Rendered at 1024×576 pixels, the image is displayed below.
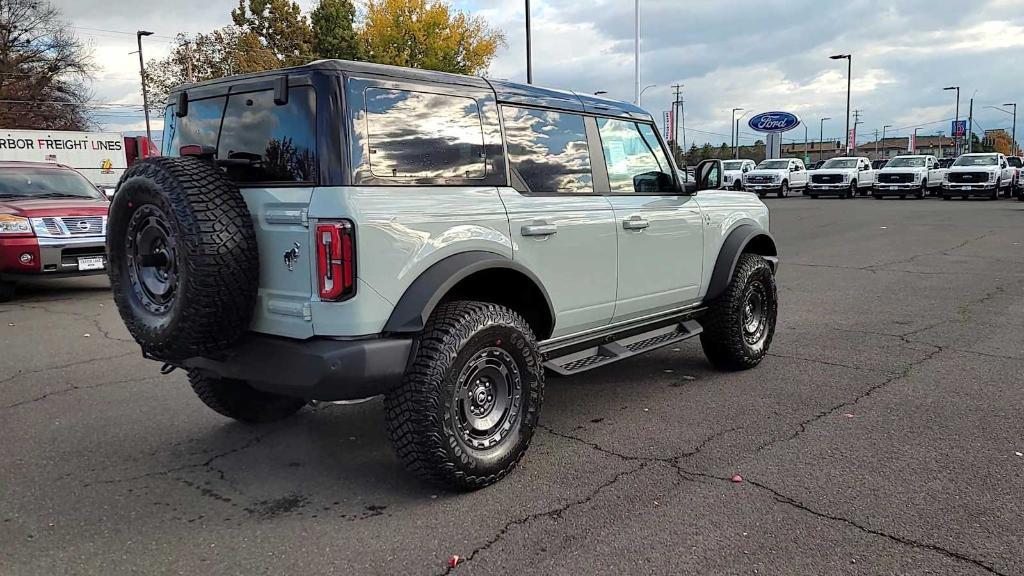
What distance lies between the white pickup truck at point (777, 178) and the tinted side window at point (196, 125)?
110 ft

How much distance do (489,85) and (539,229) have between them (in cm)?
82

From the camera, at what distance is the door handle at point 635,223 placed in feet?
15.1

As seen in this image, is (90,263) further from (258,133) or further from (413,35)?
(413,35)

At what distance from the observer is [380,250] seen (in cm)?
323

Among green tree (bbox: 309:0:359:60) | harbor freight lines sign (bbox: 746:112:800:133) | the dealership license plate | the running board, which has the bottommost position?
the running board

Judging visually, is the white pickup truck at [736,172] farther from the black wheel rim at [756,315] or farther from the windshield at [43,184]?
the black wheel rim at [756,315]

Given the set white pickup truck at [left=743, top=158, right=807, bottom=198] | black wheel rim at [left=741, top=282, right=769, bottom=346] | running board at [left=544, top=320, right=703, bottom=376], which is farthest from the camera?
white pickup truck at [left=743, top=158, right=807, bottom=198]

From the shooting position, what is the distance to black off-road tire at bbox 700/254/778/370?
5477 millimetres

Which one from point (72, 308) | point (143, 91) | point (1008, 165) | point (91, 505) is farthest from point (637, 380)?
point (143, 91)

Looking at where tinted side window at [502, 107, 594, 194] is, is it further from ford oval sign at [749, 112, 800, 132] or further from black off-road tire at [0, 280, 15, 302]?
ford oval sign at [749, 112, 800, 132]

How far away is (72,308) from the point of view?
8.76 metres

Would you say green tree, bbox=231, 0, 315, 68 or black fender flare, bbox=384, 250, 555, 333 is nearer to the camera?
black fender flare, bbox=384, 250, 555, 333

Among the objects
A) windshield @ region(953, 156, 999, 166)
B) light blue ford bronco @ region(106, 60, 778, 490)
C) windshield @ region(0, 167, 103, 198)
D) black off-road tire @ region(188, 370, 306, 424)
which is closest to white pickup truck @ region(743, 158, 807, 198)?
windshield @ region(953, 156, 999, 166)

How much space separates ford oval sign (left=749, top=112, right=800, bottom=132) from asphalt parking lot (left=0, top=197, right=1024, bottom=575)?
47438mm
